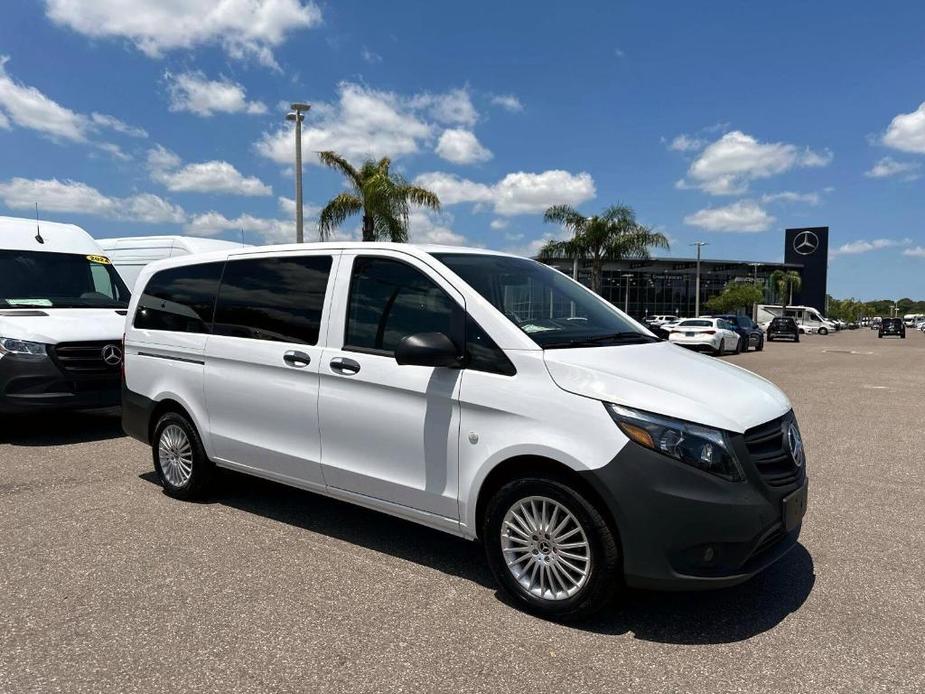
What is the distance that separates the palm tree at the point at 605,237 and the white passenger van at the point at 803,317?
38.6 m

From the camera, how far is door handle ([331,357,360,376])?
4012mm

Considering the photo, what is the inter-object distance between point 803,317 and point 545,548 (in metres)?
80.0

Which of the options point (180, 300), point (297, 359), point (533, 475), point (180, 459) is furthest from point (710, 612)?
point (180, 300)

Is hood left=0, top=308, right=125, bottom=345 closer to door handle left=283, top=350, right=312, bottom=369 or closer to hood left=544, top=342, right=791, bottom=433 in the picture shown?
door handle left=283, top=350, right=312, bottom=369

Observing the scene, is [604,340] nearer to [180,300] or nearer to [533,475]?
[533,475]

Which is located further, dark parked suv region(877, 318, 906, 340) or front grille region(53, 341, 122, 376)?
dark parked suv region(877, 318, 906, 340)

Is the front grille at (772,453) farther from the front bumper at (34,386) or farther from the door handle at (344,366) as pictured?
A: the front bumper at (34,386)

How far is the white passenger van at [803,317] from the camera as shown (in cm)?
6550

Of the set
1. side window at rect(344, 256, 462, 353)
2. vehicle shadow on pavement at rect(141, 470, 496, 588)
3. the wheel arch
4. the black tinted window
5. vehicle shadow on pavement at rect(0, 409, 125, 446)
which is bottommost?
vehicle shadow on pavement at rect(0, 409, 125, 446)

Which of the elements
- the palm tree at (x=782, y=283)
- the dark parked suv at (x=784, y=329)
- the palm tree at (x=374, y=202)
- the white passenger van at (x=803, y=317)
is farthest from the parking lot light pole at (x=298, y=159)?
the palm tree at (x=782, y=283)

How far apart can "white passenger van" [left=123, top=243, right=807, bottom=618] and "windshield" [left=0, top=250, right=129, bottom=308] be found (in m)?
4.32

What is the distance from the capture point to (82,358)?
7.50m

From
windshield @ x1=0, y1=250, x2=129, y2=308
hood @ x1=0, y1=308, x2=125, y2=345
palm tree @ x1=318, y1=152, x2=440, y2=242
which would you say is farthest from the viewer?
palm tree @ x1=318, y1=152, x2=440, y2=242

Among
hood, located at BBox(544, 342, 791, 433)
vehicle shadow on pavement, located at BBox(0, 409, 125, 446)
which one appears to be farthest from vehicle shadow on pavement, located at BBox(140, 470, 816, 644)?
vehicle shadow on pavement, located at BBox(0, 409, 125, 446)
